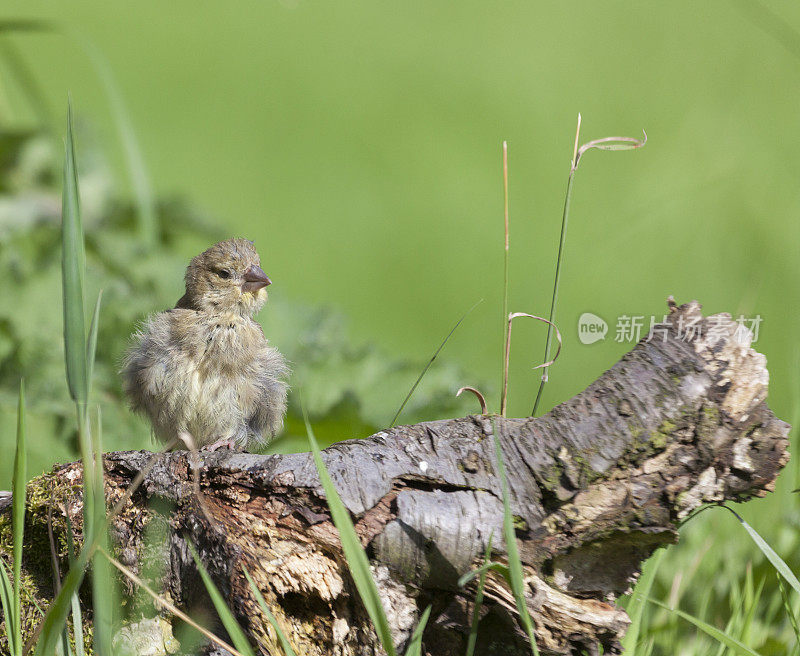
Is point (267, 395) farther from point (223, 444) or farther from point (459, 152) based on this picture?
point (459, 152)

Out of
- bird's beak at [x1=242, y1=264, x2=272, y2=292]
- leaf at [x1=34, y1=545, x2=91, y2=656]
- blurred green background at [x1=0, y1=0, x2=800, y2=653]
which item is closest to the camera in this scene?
leaf at [x1=34, y1=545, x2=91, y2=656]

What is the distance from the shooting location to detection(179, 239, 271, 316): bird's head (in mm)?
2676

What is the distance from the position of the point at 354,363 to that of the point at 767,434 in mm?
1695

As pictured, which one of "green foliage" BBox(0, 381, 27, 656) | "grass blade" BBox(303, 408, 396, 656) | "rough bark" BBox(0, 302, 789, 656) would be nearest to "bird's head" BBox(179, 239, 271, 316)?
"rough bark" BBox(0, 302, 789, 656)

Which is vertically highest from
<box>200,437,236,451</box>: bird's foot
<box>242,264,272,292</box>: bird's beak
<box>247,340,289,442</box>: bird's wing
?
<box>242,264,272,292</box>: bird's beak

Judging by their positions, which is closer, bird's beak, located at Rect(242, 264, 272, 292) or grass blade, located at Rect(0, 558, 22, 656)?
grass blade, located at Rect(0, 558, 22, 656)

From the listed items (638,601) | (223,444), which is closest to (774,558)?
(638,601)

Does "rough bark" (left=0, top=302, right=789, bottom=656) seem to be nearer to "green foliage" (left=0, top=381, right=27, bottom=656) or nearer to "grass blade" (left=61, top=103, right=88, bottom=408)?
"green foliage" (left=0, top=381, right=27, bottom=656)

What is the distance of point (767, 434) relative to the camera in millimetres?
1624

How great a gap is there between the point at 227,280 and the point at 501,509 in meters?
1.37

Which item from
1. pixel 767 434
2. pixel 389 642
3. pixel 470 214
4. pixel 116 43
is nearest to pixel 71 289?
pixel 389 642

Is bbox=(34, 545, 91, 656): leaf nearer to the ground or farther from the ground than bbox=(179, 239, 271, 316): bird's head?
nearer to the ground

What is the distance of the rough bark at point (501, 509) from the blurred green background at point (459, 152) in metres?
2.36

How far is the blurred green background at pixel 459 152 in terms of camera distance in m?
4.61
